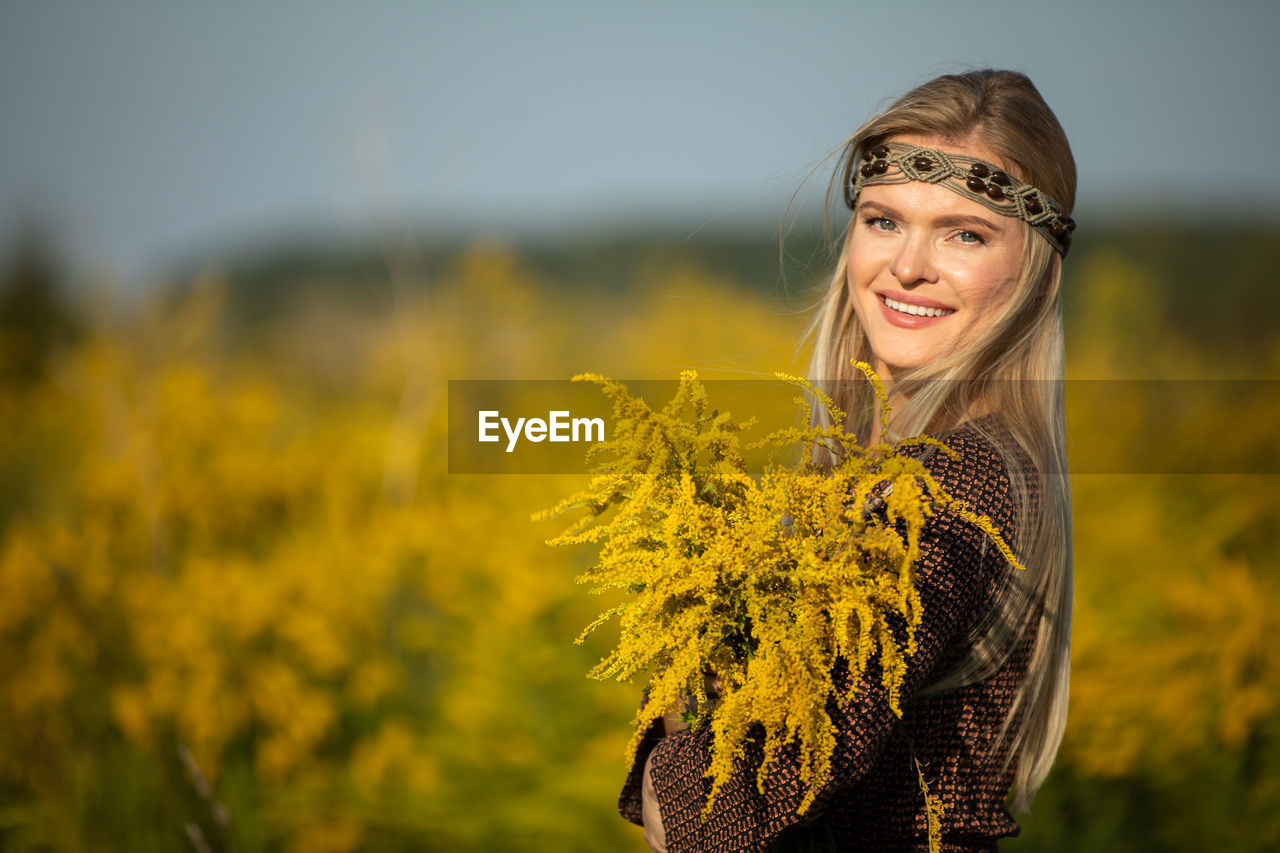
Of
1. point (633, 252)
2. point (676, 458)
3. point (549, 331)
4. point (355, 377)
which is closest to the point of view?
point (676, 458)

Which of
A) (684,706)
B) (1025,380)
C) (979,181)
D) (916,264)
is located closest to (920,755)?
(684,706)

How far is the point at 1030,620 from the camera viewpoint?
4.30 ft

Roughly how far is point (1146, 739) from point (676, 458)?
3508mm

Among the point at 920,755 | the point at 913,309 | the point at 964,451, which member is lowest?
the point at 920,755

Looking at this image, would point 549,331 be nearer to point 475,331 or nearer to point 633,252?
point 475,331

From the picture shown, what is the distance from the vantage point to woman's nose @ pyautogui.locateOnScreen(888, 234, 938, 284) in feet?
4.45

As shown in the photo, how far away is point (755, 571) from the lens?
993 millimetres

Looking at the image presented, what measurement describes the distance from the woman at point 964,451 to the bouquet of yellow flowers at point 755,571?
10cm

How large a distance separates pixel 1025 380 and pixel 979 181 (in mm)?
308


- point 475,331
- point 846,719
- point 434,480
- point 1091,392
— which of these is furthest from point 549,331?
point 846,719

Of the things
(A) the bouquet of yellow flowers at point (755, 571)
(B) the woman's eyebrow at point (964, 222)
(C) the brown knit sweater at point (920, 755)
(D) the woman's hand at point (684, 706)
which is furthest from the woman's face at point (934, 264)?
(D) the woman's hand at point (684, 706)

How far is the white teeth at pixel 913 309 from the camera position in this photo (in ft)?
4.58

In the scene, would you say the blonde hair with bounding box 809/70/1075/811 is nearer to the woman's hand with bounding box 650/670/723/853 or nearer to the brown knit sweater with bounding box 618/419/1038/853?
the brown knit sweater with bounding box 618/419/1038/853

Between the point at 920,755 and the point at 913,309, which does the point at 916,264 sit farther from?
the point at 920,755
